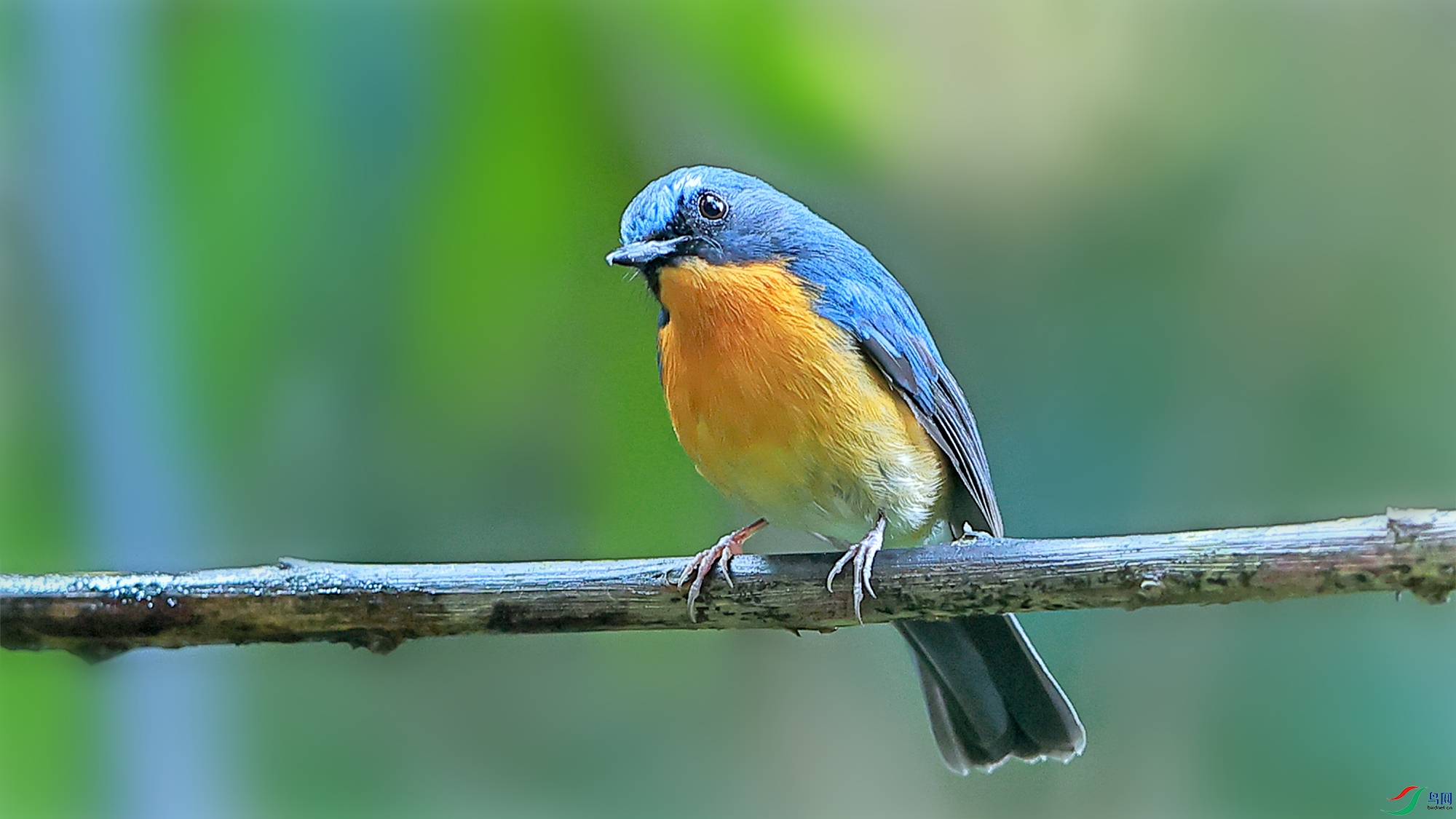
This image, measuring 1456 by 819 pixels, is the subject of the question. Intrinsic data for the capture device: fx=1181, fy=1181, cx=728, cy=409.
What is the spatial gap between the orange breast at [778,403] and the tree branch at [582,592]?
29 cm

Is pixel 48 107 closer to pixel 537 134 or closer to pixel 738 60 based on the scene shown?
pixel 537 134

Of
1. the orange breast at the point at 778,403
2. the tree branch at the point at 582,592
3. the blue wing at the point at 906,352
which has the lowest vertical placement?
the tree branch at the point at 582,592

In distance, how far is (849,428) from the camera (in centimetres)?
229

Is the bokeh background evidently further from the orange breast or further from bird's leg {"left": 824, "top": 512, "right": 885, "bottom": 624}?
bird's leg {"left": 824, "top": 512, "right": 885, "bottom": 624}

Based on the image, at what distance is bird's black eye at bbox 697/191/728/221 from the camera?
7.55 ft

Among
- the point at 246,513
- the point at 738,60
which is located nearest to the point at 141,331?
the point at 246,513

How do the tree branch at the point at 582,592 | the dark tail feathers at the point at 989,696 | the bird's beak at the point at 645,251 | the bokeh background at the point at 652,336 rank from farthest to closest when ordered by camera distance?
the bokeh background at the point at 652,336
the dark tail feathers at the point at 989,696
the bird's beak at the point at 645,251
the tree branch at the point at 582,592

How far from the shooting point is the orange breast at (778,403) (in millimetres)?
2264

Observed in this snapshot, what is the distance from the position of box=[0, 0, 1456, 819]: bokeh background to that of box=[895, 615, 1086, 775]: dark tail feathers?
20.9 inches

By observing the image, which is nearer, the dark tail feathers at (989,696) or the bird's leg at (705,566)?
the bird's leg at (705,566)

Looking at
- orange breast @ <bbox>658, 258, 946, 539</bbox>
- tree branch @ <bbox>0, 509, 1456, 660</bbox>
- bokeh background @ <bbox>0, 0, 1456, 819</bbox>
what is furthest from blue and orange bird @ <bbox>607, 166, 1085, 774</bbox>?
bokeh background @ <bbox>0, 0, 1456, 819</bbox>

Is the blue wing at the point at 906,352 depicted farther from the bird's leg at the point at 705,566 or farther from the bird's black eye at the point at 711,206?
the bird's leg at the point at 705,566

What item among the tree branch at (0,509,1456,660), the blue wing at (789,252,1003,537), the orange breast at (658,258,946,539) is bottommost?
the tree branch at (0,509,1456,660)

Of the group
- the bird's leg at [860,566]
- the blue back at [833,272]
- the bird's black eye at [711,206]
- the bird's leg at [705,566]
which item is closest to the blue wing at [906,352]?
the blue back at [833,272]
